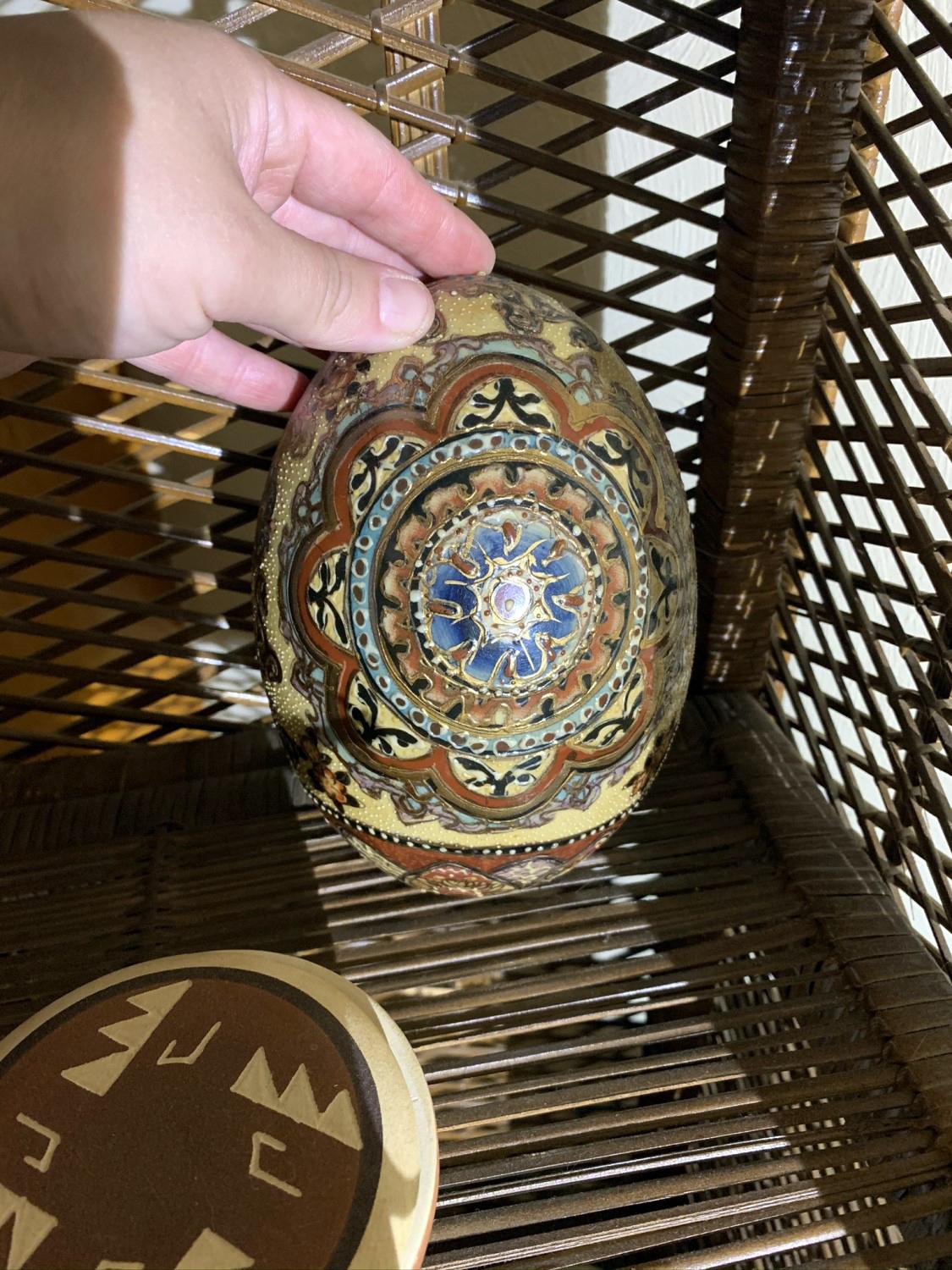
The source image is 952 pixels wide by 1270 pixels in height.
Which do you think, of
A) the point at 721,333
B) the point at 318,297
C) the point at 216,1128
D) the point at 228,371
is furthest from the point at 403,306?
the point at 216,1128

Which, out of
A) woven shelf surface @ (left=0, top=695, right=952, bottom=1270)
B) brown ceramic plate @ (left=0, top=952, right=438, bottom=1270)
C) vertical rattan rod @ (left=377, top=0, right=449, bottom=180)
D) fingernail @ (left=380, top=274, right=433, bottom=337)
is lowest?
woven shelf surface @ (left=0, top=695, right=952, bottom=1270)

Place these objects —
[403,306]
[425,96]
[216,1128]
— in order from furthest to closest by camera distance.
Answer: [425,96] → [403,306] → [216,1128]

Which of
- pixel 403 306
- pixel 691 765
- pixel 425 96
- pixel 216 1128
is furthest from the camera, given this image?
pixel 691 765

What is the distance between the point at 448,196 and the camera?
690 millimetres

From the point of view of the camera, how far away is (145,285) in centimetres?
47

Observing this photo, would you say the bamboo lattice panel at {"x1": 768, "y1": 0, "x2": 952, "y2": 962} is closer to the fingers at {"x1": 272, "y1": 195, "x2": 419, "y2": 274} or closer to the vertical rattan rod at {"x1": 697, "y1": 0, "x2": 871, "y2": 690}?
the vertical rattan rod at {"x1": 697, "y1": 0, "x2": 871, "y2": 690}

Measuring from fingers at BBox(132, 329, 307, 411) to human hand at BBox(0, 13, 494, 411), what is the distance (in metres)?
0.11

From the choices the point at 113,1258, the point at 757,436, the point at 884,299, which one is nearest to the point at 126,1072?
the point at 113,1258

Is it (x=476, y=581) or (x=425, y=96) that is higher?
(x=425, y=96)

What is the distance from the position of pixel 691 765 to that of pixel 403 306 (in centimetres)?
42

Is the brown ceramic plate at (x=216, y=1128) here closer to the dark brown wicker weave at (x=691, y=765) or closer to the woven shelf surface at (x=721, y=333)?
the dark brown wicker weave at (x=691, y=765)

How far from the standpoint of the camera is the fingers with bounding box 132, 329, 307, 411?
0.65 m

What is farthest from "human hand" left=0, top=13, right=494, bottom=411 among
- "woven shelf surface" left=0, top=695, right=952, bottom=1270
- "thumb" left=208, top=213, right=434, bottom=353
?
"woven shelf surface" left=0, top=695, right=952, bottom=1270

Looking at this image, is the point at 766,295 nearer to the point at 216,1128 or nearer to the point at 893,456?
the point at 893,456
